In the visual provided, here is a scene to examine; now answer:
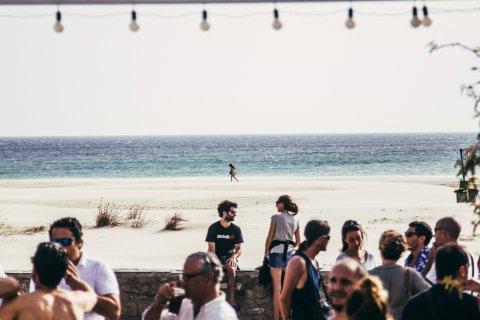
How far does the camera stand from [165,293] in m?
4.81

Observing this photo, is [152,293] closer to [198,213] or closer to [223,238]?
[223,238]

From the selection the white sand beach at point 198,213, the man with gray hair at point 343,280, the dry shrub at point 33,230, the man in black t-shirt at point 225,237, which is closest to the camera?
the man with gray hair at point 343,280

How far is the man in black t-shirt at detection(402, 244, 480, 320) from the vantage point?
15.5ft

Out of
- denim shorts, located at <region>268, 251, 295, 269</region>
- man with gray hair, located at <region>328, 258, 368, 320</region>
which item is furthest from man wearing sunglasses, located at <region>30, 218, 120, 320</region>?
denim shorts, located at <region>268, 251, 295, 269</region>

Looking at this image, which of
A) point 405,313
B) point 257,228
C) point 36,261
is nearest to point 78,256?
point 36,261

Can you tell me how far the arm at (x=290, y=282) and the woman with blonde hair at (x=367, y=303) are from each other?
8.11 feet

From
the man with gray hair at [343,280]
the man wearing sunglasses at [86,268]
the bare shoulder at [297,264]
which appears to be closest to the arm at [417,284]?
the bare shoulder at [297,264]

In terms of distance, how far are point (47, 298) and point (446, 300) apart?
2.35m

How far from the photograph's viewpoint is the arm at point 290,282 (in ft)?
20.1

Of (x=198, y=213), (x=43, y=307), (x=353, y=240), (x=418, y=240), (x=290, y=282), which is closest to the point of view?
(x=43, y=307)

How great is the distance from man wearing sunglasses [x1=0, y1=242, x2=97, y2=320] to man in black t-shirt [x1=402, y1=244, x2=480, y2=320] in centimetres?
203

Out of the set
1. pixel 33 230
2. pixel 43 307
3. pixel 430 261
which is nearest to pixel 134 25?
pixel 43 307

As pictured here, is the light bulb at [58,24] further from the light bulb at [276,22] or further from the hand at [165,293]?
the hand at [165,293]

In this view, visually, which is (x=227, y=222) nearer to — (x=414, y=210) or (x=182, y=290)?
(x=182, y=290)
